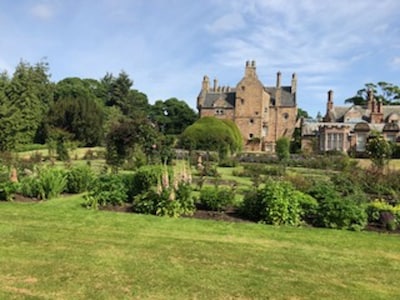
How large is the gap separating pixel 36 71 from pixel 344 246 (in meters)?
58.2

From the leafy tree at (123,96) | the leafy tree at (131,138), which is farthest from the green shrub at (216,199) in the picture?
the leafy tree at (123,96)

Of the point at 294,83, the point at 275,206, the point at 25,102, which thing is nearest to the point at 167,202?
the point at 275,206

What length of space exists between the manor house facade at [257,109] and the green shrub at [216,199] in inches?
1614

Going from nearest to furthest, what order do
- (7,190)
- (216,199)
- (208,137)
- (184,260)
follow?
1. (184,260)
2. (216,199)
3. (7,190)
4. (208,137)

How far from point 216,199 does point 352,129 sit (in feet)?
120

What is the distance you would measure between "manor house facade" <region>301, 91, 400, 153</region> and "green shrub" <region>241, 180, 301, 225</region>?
1310 inches

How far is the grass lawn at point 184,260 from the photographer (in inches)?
186

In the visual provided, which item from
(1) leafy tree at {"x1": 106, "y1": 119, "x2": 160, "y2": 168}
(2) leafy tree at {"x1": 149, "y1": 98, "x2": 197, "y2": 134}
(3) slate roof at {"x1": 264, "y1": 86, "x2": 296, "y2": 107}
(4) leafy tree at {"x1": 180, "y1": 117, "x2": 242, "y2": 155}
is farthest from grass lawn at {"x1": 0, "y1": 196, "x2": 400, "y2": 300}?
(2) leafy tree at {"x1": 149, "y1": 98, "x2": 197, "y2": 134}

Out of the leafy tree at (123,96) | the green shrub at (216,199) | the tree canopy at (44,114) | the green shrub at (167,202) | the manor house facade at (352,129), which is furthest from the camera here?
the leafy tree at (123,96)

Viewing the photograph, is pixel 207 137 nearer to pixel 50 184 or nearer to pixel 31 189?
pixel 50 184

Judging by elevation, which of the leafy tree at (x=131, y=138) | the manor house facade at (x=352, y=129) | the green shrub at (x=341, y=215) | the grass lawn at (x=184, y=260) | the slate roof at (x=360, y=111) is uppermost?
the slate roof at (x=360, y=111)

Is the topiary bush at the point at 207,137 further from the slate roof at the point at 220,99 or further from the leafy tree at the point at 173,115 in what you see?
the leafy tree at the point at 173,115

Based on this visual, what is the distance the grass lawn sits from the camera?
4730 millimetres

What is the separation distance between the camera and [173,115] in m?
76.9
